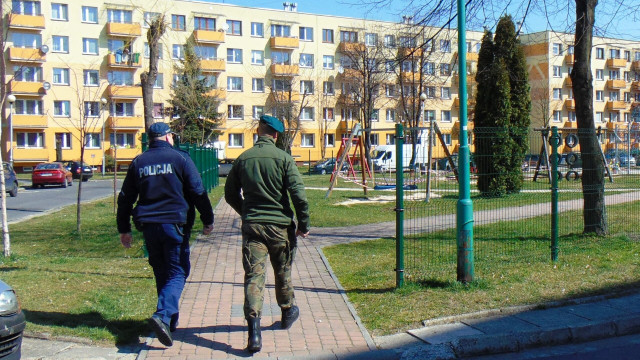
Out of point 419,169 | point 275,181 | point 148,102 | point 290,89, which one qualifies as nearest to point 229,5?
point 290,89

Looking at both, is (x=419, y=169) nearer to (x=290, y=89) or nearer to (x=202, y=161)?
(x=202, y=161)

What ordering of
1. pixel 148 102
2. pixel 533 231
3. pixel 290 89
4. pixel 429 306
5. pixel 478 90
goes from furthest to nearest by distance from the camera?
pixel 290 89, pixel 478 90, pixel 148 102, pixel 533 231, pixel 429 306

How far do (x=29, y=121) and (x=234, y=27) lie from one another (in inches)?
759

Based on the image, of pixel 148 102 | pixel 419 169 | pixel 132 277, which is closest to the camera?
pixel 132 277

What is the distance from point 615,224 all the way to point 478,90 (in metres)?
10.0

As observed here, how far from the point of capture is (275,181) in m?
5.59

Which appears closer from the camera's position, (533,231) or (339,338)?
(339,338)

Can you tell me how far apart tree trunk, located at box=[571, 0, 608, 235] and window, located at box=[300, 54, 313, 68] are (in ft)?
153

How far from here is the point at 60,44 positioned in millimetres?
48938

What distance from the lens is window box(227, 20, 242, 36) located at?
54.1m

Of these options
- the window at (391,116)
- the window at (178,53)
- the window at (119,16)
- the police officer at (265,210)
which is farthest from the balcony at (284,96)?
the police officer at (265,210)

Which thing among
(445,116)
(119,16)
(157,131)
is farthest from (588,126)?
(445,116)

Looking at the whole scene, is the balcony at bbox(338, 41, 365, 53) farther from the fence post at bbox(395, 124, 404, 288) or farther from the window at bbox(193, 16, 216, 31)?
the fence post at bbox(395, 124, 404, 288)

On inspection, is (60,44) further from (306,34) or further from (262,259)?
(262,259)
